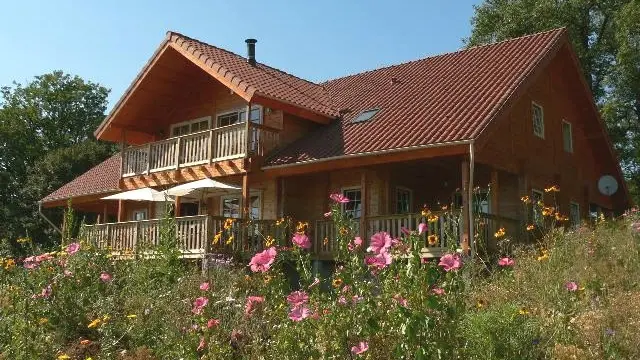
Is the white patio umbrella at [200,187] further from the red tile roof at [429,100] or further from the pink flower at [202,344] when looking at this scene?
the pink flower at [202,344]

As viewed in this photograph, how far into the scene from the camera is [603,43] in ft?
111

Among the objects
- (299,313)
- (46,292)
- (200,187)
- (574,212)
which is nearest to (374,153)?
(200,187)

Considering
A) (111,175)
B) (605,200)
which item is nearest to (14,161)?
(111,175)

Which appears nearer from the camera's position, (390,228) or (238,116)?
(390,228)

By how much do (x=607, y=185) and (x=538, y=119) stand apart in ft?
15.9

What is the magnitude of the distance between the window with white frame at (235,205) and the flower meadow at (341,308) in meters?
Answer: 9.03

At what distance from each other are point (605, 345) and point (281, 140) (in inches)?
544

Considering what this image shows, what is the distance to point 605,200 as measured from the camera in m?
23.3

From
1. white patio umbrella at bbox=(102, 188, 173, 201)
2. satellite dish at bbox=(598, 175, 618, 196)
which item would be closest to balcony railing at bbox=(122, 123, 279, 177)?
white patio umbrella at bbox=(102, 188, 173, 201)

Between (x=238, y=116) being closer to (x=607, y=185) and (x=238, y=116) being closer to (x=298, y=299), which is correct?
(x=607, y=185)

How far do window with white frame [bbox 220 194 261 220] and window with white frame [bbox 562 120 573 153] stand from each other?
9.26 m

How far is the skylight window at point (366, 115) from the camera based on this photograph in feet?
59.7

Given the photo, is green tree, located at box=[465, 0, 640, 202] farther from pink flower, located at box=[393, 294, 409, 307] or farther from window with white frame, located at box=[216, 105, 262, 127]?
pink flower, located at box=[393, 294, 409, 307]

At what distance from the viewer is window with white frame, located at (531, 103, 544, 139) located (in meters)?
18.8
